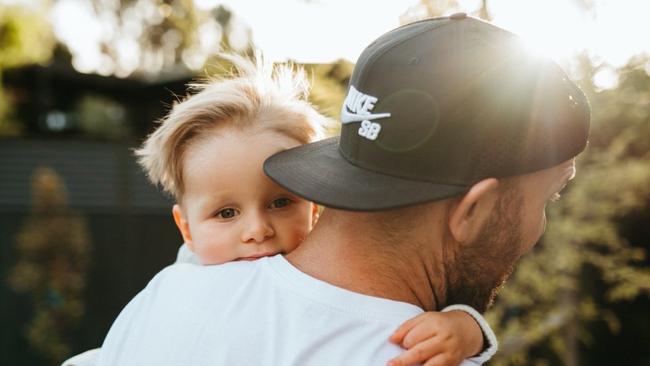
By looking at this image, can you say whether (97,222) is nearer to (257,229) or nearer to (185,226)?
(185,226)

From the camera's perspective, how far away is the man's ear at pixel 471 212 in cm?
141

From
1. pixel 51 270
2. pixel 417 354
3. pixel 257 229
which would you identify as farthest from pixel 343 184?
pixel 51 270

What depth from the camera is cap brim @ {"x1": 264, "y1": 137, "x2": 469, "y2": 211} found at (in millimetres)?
1378

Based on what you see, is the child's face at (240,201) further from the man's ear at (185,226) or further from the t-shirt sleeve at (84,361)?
the t-shirt sleeve at (84,361)

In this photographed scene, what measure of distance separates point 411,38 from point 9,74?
16774 millimetres

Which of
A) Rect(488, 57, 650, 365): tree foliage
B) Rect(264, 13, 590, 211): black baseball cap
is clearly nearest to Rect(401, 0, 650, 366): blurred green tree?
Rect(488, 57, 650, 365): tree foliage

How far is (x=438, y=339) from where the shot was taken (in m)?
1.43

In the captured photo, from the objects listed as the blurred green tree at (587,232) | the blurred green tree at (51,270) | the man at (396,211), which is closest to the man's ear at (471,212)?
the man at (396,211)

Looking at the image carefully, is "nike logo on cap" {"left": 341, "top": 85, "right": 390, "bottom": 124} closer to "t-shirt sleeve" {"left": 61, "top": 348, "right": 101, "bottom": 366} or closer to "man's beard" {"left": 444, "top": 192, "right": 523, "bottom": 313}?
"man's beard" {"left": 444, "top": 192, "right": 523, "bottom": 313}

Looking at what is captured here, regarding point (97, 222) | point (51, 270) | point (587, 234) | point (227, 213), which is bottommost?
point (51, 270)

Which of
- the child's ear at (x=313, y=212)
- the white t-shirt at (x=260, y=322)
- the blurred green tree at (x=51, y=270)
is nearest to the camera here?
the white t-shirt at (x=260, y=322)

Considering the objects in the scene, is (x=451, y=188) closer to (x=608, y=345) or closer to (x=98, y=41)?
(x=608, y=345)

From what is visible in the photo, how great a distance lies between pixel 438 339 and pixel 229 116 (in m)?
0.90

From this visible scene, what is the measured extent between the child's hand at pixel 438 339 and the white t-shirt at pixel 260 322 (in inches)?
0.9
